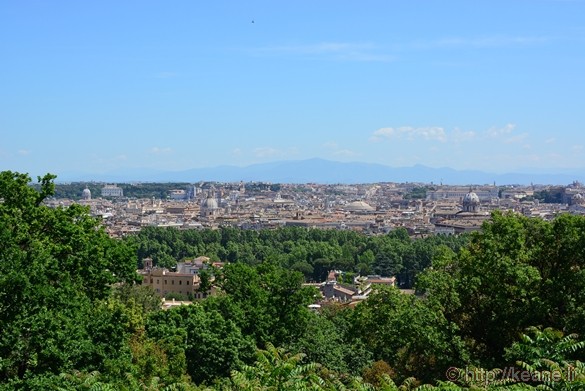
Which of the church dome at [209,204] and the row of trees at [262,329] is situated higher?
the row of trees at [262,329]

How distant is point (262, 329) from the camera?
18812 millimetres

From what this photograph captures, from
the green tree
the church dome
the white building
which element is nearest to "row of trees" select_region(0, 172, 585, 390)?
the green tree

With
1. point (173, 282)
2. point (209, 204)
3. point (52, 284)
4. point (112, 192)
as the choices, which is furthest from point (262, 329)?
point (112, 192)

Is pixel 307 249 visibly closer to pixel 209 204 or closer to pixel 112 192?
pixel 209 204

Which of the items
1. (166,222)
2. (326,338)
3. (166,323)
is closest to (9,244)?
(166,323)

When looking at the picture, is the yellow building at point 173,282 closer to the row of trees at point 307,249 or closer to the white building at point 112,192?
the row of trees at point 307,249

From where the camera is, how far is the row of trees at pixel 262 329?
322 inches

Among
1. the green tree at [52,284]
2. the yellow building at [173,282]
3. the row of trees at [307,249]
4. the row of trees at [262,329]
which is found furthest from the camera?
the row of trees at [307,249]

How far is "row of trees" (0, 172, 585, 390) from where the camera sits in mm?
8188

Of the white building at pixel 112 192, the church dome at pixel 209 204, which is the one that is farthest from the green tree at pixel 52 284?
the white building at pixel 112 192

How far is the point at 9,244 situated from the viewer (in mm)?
11102

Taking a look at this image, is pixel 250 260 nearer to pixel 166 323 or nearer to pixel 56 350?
pixel 166 323

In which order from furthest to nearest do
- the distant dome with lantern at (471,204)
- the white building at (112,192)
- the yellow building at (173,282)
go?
the white building at (112,192)
the distant dome with lantern at (471,204)
the yellow building at (173,282)

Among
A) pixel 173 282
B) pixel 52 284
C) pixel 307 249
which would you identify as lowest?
pixel 173 282
